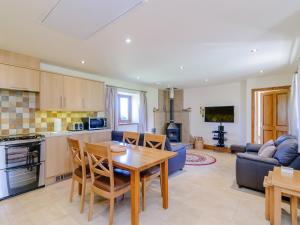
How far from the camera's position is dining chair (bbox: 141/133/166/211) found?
236 cm

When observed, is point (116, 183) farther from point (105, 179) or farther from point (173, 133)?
point (173, 133)

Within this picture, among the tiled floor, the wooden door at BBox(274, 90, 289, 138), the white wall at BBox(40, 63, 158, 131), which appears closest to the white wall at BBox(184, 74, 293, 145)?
the wooden door at BBox(274, 90, 289, 138)

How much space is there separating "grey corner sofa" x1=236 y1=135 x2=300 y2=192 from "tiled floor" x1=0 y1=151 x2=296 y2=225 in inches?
7.0

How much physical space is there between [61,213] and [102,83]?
10.0 feet

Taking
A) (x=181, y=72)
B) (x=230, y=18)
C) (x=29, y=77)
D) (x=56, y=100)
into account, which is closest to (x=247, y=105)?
(x=181, y=72)

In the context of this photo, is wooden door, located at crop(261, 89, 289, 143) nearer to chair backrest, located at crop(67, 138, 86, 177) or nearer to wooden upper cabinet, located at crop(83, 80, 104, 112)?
wooden upper cabinet, located at crop(83, 80, 104, 112)

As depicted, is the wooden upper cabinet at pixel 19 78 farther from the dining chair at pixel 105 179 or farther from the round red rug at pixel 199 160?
the round red rug at pixel 199 160

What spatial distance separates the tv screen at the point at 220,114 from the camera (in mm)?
5860

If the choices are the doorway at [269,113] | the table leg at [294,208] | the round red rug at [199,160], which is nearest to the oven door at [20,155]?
the round red rug at [199,160]

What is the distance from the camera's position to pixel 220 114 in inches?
239

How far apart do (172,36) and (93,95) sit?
8.47 feet

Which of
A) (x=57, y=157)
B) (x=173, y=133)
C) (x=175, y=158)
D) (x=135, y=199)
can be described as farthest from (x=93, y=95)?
(x=173, y=133)

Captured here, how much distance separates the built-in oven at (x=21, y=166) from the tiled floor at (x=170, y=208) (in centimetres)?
15

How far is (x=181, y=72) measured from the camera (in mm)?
4434
